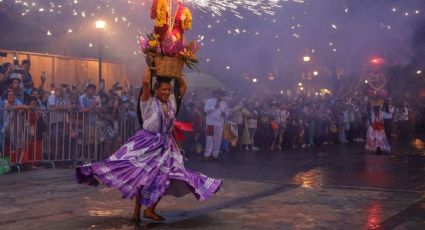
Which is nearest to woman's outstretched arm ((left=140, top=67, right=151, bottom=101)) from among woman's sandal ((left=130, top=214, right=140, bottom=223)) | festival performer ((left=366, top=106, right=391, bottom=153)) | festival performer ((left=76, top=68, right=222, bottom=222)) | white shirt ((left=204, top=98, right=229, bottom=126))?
festival performer ((left=76, top=68, right=222, bottom=222))

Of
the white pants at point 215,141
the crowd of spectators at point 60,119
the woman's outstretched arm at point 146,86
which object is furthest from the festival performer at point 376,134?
the woman's outstretched arm at point 146,86

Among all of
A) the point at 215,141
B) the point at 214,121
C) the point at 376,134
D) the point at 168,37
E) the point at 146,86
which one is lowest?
the point at 215,141

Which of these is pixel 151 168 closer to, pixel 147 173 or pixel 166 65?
pixel 147 173

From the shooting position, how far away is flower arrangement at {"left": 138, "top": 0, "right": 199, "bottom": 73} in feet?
19.1

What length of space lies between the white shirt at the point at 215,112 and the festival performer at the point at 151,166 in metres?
7.29

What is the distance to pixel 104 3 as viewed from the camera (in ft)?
59.7

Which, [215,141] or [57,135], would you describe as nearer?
[57,135]

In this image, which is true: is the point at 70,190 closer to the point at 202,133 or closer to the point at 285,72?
the point at 202,133

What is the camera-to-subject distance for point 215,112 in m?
13.5

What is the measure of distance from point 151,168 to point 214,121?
7.74m

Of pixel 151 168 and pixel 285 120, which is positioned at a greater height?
pixel 285 120

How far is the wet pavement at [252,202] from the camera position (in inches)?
239

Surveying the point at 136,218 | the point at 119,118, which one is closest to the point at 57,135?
the point at 119,118

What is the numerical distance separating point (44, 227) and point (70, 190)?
2245 mm
